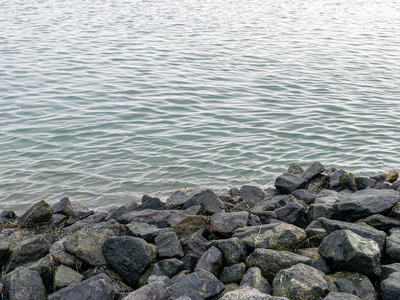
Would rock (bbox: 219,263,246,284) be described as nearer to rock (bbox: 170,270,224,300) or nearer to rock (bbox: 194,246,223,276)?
rock (bbox: 194,246,223,276)

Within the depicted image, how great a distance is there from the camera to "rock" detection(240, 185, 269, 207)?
8453mm

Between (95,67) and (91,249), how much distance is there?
14.2 metres

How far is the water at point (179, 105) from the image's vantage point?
33.5ft

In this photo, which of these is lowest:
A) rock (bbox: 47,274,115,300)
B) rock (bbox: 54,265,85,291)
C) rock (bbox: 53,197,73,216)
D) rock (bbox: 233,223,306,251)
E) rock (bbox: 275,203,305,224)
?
rock (bbox: 53,197,73,216)

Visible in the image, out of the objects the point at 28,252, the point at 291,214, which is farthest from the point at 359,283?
the point at 28,252

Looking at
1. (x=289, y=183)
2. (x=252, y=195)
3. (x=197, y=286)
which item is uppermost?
(x=197, y=286)

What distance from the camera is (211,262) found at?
17.2ft

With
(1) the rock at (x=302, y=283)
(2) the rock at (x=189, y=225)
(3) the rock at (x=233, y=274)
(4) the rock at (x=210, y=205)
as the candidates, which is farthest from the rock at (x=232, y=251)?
(4) the rock at (x=210, y=205)

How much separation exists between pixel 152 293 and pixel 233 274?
3.52ft

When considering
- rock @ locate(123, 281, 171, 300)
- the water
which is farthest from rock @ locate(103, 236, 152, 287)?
the water

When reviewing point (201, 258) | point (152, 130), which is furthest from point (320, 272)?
point (152, 130)

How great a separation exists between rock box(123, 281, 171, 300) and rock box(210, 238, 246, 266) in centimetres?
99

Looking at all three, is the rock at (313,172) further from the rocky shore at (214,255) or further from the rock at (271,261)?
the rock at (271,261)

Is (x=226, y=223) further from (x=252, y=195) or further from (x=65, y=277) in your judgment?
(x=252, y=195)
